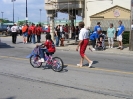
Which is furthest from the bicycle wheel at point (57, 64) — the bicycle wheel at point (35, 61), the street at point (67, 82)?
the bicycle wheel at point (35, 61)

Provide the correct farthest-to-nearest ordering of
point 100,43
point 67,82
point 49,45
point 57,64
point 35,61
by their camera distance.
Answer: point 100,43 < point 35,61 < point 49,45 < point 57,64 < point 67,82

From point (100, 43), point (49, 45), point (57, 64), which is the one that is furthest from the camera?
point (100, 43)

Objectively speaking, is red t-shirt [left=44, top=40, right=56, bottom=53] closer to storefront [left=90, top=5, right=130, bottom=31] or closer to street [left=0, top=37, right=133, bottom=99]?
street [left=0, top=37, right=133, bottom=99]

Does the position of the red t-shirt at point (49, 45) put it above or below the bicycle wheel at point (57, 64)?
above

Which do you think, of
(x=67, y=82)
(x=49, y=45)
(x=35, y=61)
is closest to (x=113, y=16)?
Result: (x=35, y=61)

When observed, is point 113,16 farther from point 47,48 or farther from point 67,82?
point 67,82

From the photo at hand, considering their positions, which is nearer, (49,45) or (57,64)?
(57,64)

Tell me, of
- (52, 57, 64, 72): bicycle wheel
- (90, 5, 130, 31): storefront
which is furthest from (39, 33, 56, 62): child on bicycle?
(90, 5, 130, 31): storefront

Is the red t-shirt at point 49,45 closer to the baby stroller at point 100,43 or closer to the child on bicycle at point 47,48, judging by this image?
the child on bicycle at point 47,48

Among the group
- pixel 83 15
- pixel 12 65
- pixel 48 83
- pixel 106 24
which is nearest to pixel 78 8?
pixel 83 15

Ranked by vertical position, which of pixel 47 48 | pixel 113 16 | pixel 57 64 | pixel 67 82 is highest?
pixel 113 16

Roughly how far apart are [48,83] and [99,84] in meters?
1.52

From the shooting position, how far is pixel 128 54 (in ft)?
47.5

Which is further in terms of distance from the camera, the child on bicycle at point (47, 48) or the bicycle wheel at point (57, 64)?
the child on bicycle at point (47, 48)
